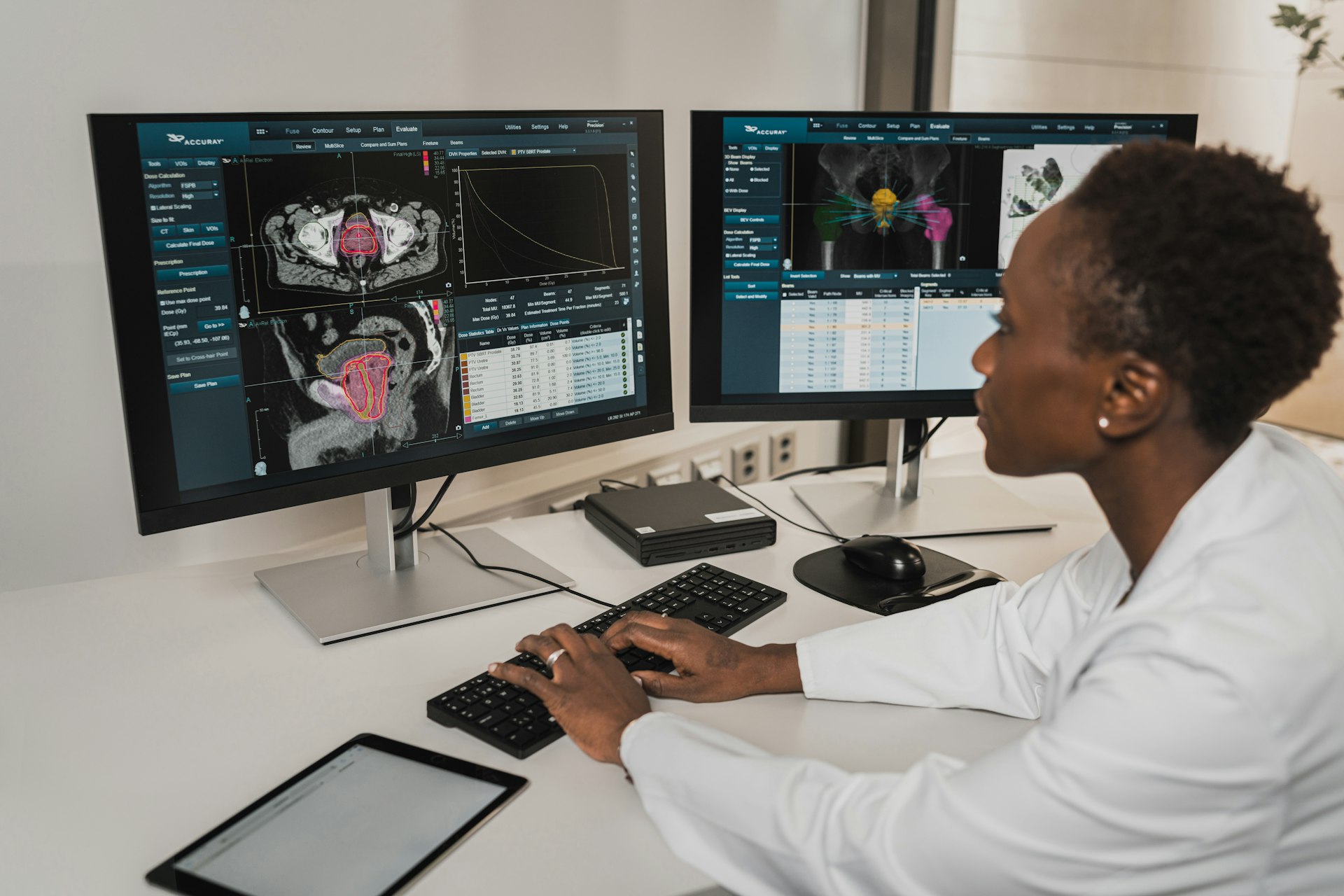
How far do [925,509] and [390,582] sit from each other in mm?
744

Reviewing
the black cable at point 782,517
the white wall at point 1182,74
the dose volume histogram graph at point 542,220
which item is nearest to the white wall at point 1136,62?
the white wall at point 1182,74

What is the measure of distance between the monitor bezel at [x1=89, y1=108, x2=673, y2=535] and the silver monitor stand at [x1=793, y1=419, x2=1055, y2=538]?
440 millimetres

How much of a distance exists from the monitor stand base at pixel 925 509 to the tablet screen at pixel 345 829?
742mm

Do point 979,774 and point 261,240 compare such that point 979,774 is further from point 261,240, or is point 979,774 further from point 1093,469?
point 261,240

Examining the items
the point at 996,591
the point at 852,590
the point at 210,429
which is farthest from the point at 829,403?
the point at 210,429

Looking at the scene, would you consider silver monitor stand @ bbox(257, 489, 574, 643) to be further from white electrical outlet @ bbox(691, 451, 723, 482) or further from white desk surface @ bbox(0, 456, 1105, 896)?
white electrical outlet @ bbox(691, 451, 723, 482)

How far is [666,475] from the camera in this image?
1.89 metres

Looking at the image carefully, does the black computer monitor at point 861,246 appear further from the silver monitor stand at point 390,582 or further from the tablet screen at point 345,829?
the tablet screen at point 345,829

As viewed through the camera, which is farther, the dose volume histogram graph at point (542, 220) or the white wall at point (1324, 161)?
the white wall at point (1324, 161)

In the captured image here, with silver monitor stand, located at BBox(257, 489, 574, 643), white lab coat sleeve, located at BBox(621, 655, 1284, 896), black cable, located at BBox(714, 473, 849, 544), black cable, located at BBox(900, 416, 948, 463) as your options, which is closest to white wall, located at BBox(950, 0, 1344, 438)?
black cable, located at BBox(900, 416, 948, 463)

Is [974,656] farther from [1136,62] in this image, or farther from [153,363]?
[1136,62]

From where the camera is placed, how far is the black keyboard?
946 mm

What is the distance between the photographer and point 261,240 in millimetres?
1059

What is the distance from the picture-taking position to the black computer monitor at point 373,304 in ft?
3.34
